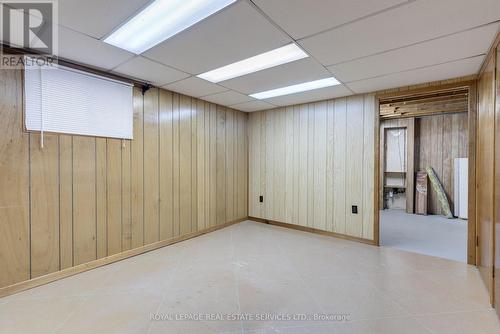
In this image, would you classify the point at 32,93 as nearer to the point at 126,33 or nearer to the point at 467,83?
the point at 126,33

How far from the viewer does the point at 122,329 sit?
1.71m

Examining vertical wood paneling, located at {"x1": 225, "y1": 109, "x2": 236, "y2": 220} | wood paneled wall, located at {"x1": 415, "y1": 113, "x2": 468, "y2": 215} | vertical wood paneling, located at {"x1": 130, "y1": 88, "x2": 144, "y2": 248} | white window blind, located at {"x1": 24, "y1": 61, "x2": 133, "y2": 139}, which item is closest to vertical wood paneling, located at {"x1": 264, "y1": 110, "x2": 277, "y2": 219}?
vertical wood paneling, located at {"x1": 225, "y1": 109, "x2": 236, "y2": 220}

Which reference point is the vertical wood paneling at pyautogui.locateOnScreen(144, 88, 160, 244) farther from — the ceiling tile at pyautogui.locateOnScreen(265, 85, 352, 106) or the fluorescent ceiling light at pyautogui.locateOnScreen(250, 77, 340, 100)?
the ceiling tile at pyautogui.locateOnScreen(265, 85, 352, 106)

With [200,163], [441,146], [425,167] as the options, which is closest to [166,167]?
[200,163]

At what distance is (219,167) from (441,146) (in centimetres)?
516

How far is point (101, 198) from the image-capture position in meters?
2.79

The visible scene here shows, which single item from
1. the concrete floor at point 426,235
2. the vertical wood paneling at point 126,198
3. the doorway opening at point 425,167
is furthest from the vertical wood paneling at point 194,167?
the doorway opening at point 425,167

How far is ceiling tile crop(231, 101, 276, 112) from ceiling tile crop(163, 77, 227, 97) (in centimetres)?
83

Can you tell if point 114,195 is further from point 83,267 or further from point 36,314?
point 36,314

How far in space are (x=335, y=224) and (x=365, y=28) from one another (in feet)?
9.52

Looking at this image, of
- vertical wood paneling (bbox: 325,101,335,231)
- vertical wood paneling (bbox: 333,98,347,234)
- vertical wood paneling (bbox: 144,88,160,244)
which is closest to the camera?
vertical wood paneling (bbox: 144,88,160,244)

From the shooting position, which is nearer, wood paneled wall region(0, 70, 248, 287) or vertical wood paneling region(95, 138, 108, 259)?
wood paneled wall region(0, 70, 248, 287)

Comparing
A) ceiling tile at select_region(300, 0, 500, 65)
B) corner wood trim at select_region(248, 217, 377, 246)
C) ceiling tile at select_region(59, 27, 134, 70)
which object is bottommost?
corner wood trim at select_region(248, 217, 377, 246)

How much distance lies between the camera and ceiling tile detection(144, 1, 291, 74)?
1.71 m
